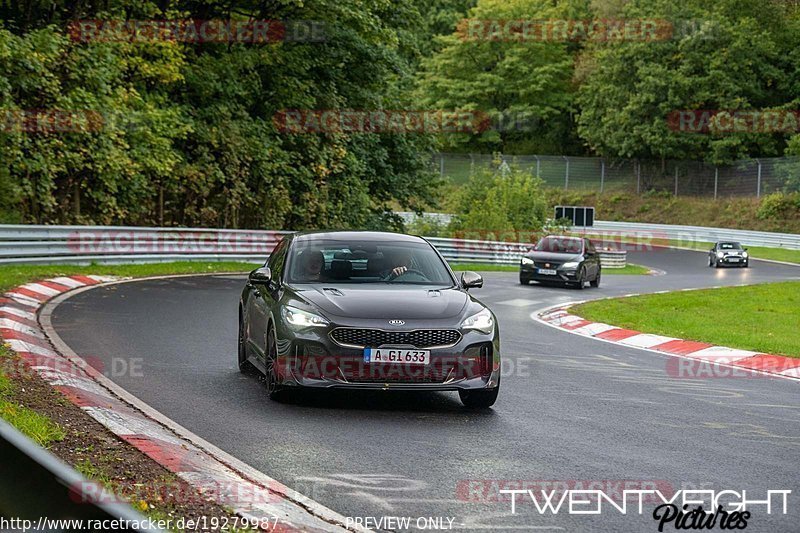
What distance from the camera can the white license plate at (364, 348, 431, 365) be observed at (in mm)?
9375

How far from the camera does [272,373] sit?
984cm

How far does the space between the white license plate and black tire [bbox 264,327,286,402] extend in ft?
2.81

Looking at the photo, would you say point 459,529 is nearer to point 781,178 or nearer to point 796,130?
point 781,178

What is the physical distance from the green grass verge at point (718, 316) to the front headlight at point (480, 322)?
24.5 feet

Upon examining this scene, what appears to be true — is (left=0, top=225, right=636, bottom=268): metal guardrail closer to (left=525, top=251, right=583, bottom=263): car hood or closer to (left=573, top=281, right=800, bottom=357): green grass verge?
(left=525, top=251, right=583, bottom=263): car hood

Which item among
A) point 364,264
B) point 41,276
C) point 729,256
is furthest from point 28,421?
point 729,256

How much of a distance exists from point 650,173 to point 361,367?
7810 centimetres

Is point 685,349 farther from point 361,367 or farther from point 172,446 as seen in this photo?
point 172,446

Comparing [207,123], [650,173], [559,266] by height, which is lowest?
[559,266]

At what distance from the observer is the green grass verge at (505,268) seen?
3956 cm

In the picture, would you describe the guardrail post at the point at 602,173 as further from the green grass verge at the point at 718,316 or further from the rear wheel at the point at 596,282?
the green grass verge at the point at 718,316

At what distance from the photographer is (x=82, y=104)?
93.8ft

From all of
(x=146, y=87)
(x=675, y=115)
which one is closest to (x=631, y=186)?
(x=675, y=115)

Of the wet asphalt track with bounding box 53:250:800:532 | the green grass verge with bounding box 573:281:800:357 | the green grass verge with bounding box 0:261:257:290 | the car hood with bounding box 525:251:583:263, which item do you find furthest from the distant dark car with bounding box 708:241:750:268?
the wet asphalt track with bounding box 53:250:800:532
